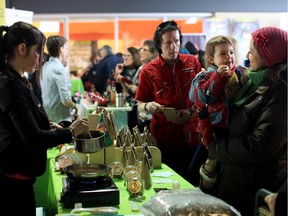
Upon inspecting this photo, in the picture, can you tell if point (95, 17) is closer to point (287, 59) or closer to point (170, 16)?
point (170, 16)

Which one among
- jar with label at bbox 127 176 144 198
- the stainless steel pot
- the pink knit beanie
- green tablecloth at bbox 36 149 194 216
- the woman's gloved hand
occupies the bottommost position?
green tablecloth at bbox 36 149 194 216

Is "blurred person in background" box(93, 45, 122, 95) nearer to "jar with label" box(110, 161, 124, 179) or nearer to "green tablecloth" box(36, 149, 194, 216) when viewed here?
"green tablecloth" box(36, 149, 194, 216)

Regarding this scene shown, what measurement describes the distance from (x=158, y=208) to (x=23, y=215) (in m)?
0.78

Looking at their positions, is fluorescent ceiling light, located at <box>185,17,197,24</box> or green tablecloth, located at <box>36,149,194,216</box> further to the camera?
fluorescent ceiling light, located at <box>185,17,197,24</box>

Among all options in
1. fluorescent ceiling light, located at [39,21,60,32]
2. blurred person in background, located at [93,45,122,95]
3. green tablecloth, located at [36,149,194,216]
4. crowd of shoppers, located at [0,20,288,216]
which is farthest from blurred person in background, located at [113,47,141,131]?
fluorescent ceiling light, located at [39,21,60,32]

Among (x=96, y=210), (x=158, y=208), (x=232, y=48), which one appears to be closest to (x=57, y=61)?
(x=232, y=48)

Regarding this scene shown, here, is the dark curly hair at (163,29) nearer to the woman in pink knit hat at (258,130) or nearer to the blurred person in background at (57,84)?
the woman in pink knit hat at (258,130)

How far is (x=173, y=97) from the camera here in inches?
134

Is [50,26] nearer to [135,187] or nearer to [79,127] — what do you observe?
[79,127]

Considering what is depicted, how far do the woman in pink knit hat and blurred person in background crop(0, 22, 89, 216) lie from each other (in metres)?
0.85

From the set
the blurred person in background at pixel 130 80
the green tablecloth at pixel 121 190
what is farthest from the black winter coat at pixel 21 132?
the blurred person in background at pixel 130 80

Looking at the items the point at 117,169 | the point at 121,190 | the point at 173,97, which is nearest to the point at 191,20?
the point at 173,97

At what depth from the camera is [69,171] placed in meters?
2.46

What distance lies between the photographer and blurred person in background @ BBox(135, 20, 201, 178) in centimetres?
340
